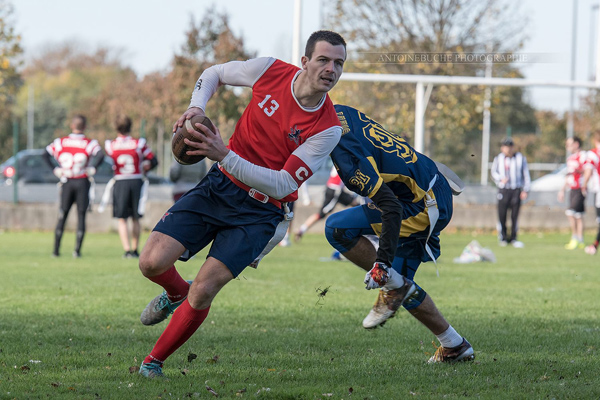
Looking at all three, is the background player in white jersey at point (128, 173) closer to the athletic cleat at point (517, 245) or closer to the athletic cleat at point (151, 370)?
the athletic cleat at point (517, 245)

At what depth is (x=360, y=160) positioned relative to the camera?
4.69m

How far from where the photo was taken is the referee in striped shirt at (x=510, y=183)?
17.0 metres

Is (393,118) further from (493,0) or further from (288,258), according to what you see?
(288,258)

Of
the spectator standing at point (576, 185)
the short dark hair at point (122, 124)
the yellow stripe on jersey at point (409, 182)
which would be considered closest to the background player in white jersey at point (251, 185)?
the yellow stripe on jersey at point (409, 182)

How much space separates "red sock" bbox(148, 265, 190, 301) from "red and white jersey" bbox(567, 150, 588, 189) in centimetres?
1308

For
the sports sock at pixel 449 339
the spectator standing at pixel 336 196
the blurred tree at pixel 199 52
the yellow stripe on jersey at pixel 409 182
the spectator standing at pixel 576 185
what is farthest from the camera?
the blurred tree at pixel 199 52

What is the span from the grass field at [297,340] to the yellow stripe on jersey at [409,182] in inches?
34.9

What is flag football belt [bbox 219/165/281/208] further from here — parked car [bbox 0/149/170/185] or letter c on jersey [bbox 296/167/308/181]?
parked car [bbox 0/149/170/185]

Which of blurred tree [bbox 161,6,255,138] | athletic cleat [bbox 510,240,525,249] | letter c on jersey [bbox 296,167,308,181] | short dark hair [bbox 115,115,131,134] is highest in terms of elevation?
blurred tree [bbox 161,6,255,138]

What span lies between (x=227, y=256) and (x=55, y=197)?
638 inches

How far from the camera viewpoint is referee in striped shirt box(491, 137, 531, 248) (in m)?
17.0

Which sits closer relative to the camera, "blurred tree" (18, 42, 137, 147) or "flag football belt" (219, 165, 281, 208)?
"flag football belt" (219, 165, 281, 208)

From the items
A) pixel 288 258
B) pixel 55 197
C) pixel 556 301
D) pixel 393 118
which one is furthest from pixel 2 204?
pixel 556 301

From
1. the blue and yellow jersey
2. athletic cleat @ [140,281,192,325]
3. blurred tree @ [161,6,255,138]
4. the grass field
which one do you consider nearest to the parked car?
blurred tree @ [161,6,255,138]
